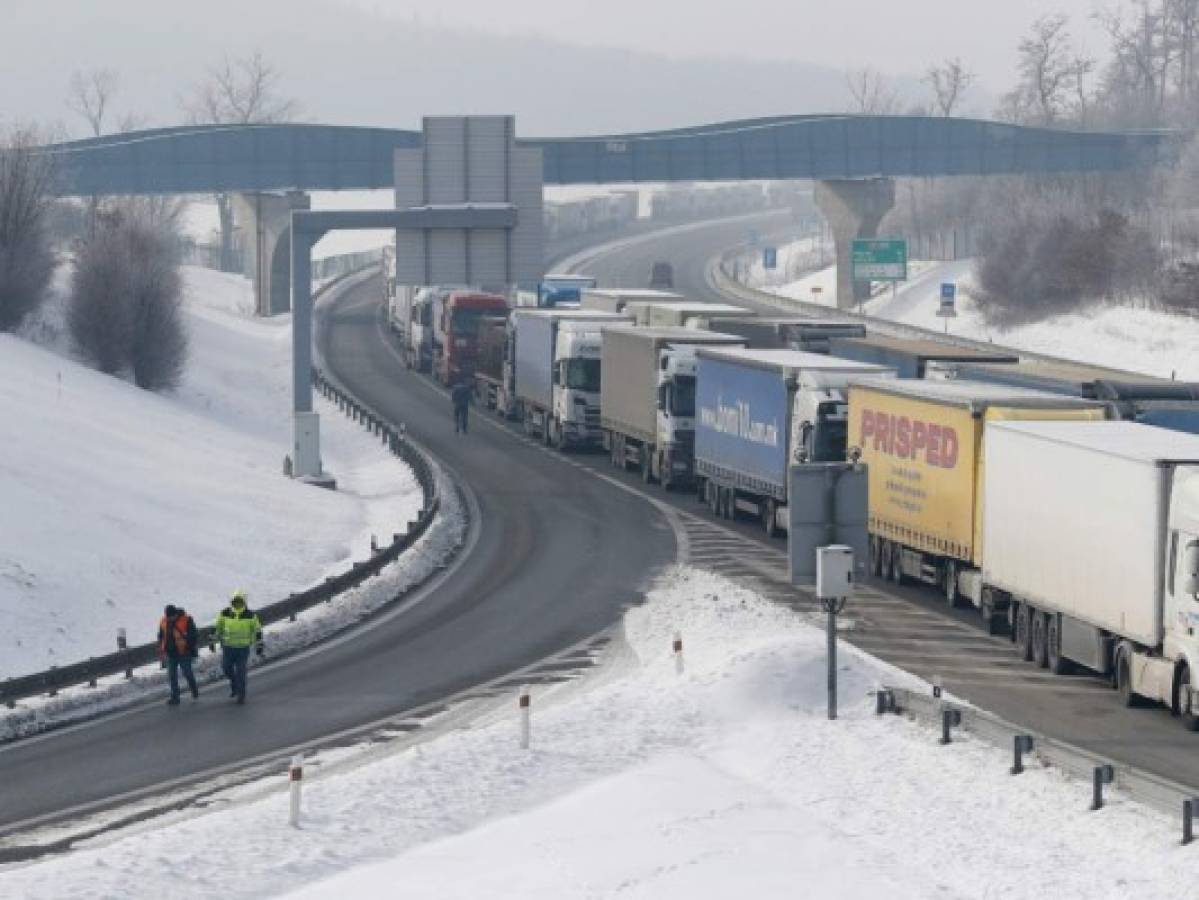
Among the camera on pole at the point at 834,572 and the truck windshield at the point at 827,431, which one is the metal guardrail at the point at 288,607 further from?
the camera on pole at the point at 834,572

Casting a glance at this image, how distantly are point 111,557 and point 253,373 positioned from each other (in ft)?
181

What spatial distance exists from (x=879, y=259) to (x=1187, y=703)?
3686 inches

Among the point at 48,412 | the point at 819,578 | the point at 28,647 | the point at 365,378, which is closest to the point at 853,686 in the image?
the point at 819,578

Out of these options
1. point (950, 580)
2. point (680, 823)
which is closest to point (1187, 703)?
point (680, 823)

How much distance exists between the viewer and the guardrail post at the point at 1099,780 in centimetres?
2434

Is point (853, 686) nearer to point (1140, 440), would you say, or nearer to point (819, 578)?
point (819, 578)

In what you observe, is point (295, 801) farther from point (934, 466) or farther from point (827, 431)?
point (827, 431)

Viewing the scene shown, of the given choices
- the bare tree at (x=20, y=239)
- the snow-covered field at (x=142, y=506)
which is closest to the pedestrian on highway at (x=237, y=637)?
the snow-covered field at (x=142, y=506)

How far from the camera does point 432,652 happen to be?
38062 millimetres

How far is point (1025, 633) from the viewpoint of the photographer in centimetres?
3541

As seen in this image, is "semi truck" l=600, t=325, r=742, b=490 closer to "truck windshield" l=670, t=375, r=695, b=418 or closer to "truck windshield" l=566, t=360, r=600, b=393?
"truck windshield" l=670, t=375, r=695, b=418

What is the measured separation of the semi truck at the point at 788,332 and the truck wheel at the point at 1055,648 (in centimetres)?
2485

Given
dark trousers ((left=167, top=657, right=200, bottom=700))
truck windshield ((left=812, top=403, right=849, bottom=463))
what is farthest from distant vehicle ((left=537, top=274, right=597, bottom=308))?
dark trousers ((left=167, top=657, right=200, bottom=700))

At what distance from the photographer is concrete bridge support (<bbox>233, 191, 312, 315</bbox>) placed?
127438mm
